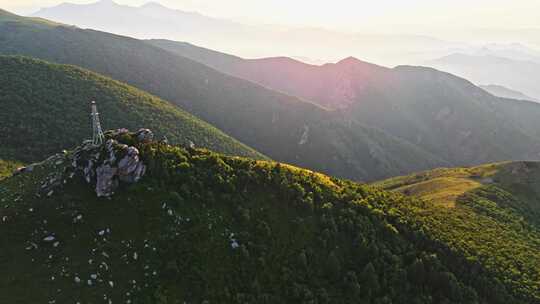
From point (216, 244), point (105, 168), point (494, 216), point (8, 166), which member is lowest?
point (8, 166)

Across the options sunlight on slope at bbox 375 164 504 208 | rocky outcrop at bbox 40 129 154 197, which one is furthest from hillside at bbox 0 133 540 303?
sunlight on slope at bbox 375 164 504 208

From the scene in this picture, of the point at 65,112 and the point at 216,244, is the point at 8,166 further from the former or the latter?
the point at 216,244

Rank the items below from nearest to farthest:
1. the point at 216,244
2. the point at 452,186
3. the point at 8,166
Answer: the point at 216,244, the point at 8,166, the point at 452,186

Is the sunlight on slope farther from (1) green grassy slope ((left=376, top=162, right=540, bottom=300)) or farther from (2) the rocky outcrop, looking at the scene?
(2) the rocky outcrop

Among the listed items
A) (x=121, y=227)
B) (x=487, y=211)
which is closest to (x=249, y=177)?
(x=121, y=227)

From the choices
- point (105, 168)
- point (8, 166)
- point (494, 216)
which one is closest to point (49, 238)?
point (105, 168)

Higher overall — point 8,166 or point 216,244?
point 216,244

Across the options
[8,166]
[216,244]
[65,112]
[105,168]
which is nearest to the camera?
[216,244]

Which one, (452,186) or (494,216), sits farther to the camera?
(452,186)
